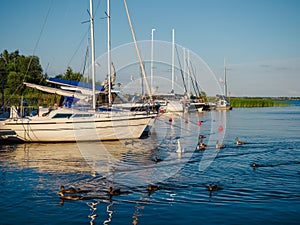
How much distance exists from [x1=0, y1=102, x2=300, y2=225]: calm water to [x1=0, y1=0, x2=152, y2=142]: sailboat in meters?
1.86

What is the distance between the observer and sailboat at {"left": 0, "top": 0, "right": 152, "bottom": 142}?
2680cm

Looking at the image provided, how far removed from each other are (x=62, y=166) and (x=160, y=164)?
4809 mm

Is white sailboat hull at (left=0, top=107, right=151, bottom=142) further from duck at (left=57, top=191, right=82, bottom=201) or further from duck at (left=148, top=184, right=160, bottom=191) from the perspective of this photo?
duck at (left=57, top=191, right=82, bottom=201)

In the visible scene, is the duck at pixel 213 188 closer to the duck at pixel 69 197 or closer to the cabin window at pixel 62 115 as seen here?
the duck at pixel 69 197

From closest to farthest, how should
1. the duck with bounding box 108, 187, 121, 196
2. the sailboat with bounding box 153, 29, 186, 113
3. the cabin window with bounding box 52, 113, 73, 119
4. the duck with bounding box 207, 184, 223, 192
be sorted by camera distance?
the duck with bounding box 108, 187, 121, 196 → the duck with bounding box 207, 184, 223, 192 → the cabin window with bounding box 52, 113, 73, 119 → the sailboat with bounding box 153, 29, 186, 113

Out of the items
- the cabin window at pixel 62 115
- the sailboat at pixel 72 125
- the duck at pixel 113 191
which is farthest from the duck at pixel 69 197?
the cabin window at pixel 62 115

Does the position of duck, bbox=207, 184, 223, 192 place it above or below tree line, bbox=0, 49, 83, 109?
below

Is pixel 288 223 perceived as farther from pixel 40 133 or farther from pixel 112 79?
pixel 112 79

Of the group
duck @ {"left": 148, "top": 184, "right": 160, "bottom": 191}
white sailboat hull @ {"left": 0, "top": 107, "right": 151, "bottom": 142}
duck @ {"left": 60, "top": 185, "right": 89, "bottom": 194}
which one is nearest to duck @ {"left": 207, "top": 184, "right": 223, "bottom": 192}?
duck @ {"left": 148, "top": 184, "right": 160, "bottom": 191}

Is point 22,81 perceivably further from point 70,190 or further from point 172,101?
point 70,190

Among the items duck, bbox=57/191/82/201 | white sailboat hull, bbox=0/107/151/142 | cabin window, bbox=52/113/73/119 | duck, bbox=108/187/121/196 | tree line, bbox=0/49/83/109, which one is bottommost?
duck, bbox=57/191/82/201

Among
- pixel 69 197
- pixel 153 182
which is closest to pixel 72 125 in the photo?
pixel 153 182

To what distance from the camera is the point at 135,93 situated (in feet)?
128

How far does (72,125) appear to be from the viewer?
26844 mm
